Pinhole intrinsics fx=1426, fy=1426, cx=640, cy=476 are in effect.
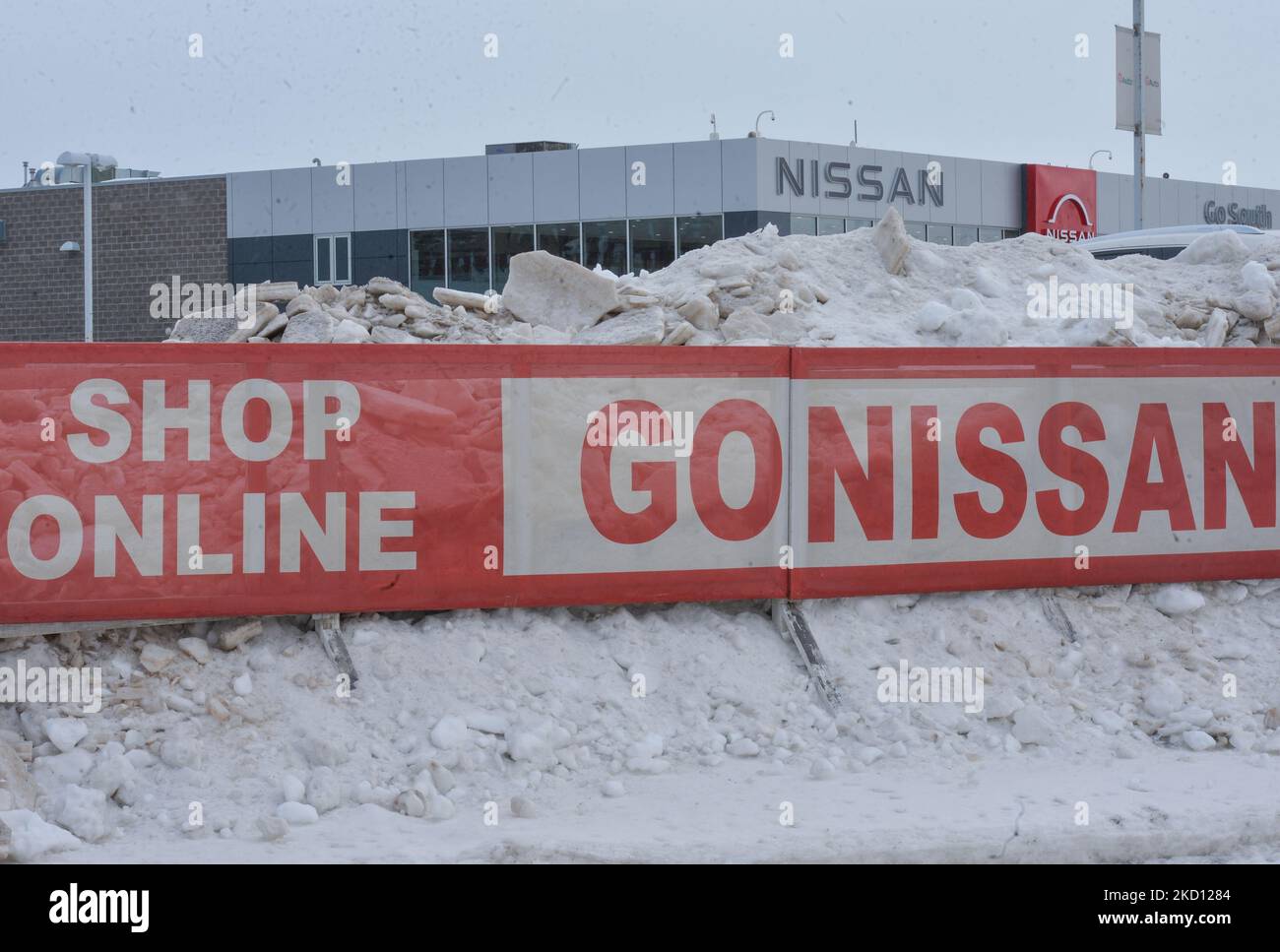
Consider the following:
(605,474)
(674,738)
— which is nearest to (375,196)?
(605,474)

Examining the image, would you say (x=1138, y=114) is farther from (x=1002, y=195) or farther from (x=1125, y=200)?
(x=1125, y=200)

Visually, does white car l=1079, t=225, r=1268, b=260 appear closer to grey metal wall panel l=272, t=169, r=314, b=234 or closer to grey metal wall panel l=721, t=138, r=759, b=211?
grey metal wall panel l=721, t=138, r=759, b=211

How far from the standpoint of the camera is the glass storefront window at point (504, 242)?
37875 mm

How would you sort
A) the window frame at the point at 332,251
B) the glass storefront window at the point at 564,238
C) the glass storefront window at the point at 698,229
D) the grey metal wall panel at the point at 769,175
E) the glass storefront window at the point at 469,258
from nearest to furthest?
the grey metal wall panel at the point at 769,175 → the glass storefront window at the point at 698,229 → the glass storefront window at the point at 564,238 → the glass storefront window at the point at 469,258 → the window frame at the point at 332,251

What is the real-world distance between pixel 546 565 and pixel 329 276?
33060mm

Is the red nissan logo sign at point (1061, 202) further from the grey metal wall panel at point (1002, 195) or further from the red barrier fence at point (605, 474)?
the red barrier fence at point (605, 474)

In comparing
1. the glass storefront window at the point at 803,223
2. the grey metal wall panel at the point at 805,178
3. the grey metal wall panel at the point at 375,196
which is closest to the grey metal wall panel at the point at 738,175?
the grey metal wall panel at the point at 805,178

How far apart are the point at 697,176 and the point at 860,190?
199 inches

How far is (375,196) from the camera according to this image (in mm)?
38656

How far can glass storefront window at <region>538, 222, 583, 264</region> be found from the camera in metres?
37.6

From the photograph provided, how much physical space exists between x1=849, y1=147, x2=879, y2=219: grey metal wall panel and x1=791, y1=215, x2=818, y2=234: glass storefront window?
1281 mm

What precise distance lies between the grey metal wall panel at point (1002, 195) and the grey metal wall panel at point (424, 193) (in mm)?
15503

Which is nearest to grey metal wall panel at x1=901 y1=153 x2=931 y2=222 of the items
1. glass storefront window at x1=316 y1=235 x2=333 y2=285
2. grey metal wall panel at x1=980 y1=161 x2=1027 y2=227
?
grey metal wall panel at x1=980 y1=161 x2=1027 y2=227

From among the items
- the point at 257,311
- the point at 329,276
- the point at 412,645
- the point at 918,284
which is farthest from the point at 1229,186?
the point at 412,645
